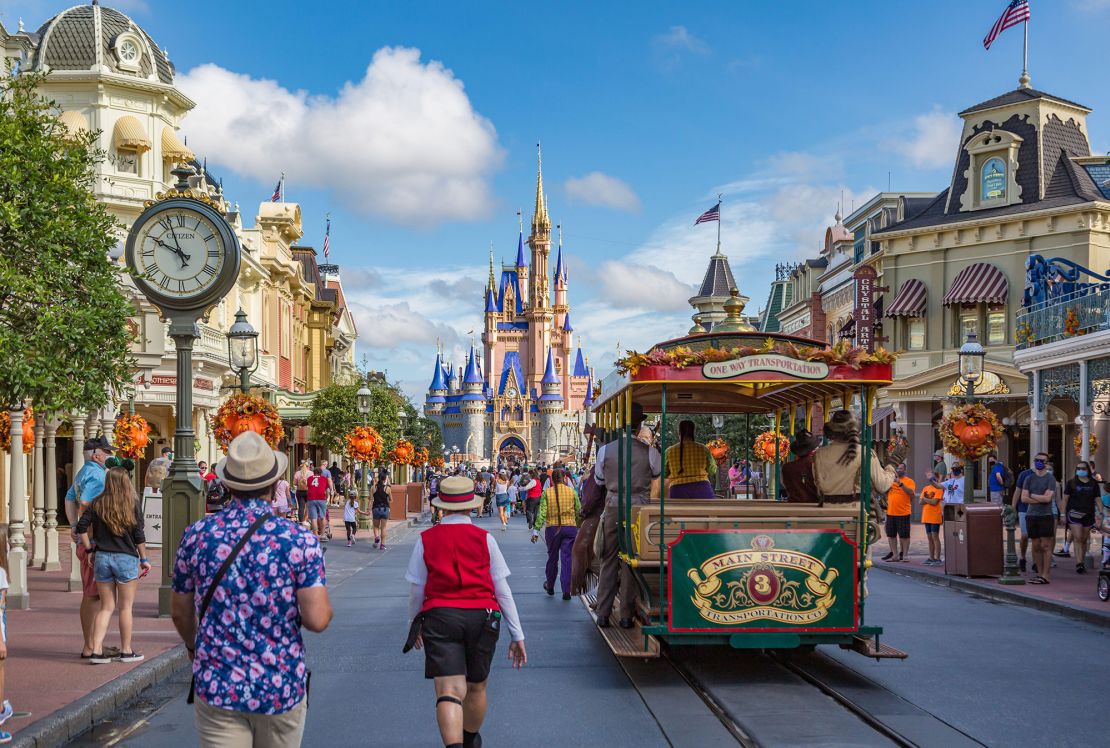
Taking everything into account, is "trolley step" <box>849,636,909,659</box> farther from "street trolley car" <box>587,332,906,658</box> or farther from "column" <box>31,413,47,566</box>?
"column" <box>31,413,47,566</box>

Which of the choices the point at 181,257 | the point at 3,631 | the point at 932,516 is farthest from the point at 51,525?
the point at 932,516

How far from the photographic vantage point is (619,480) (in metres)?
10.9

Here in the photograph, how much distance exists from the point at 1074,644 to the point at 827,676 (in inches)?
141

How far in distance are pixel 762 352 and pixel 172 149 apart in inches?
1123

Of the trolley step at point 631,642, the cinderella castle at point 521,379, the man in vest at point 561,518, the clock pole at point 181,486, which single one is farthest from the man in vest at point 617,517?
the cinderella castle at point 521,379

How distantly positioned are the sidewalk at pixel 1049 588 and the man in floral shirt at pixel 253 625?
36.5 feet

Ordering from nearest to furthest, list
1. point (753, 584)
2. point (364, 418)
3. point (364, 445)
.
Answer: point (753, 584)
point (364, 445)
point (364, 418)

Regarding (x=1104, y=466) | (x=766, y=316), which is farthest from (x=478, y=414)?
(x=1104, y=466)

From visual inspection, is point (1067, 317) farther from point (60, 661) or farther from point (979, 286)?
point (60, 661)

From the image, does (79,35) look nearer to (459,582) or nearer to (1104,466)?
(1104,466)

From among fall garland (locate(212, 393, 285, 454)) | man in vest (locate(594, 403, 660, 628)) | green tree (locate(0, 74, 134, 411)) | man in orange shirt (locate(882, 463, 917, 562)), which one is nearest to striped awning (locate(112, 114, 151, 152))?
fall garland (locate(212, 393, 285, 454))

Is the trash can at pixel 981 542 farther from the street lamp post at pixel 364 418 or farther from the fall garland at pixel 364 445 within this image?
the street lamp post at pixel 364 418

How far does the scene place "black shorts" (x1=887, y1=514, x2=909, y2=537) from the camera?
867 inches

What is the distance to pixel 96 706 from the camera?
8.33 m
